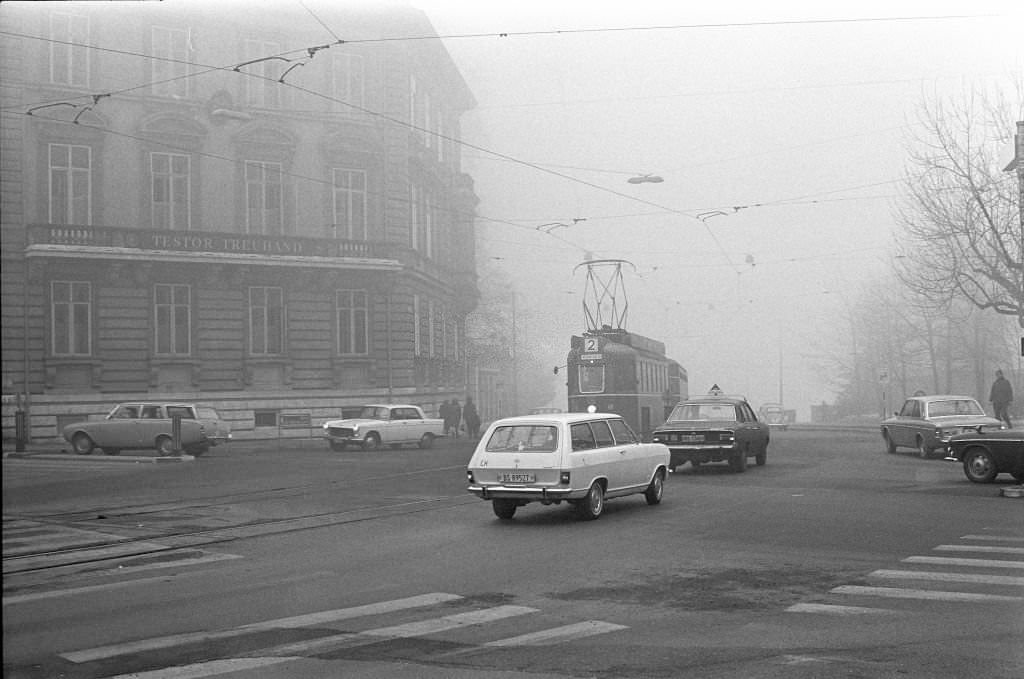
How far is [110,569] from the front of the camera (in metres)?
11.1

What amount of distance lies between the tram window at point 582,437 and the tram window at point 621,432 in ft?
2.24

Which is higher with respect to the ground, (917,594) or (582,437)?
(582,437)

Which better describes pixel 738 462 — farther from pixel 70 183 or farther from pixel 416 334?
pixel 70 183

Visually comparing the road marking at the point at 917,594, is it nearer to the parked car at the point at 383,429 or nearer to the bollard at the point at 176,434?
the bollard at the point at 176,434

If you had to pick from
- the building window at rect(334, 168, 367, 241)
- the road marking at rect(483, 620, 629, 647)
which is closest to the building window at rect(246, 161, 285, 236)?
the building window at rect(334, 168, 367, 241)

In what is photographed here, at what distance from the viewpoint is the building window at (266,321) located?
42.8 meters

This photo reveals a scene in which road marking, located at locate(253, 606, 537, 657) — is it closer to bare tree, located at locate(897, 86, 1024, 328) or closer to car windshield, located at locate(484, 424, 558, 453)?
car windshield, located at locate(484, 424, 558, 453)

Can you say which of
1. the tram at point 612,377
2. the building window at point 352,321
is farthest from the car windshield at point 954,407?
the building window at point 352,321

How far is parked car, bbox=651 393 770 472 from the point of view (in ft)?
74.5

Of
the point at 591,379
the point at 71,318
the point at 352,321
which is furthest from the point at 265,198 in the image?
the point at 591,379

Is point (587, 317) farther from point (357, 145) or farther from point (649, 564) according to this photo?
point (649, 564)

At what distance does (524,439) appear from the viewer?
1502 cm

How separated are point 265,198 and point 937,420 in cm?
2796

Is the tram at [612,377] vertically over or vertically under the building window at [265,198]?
under
